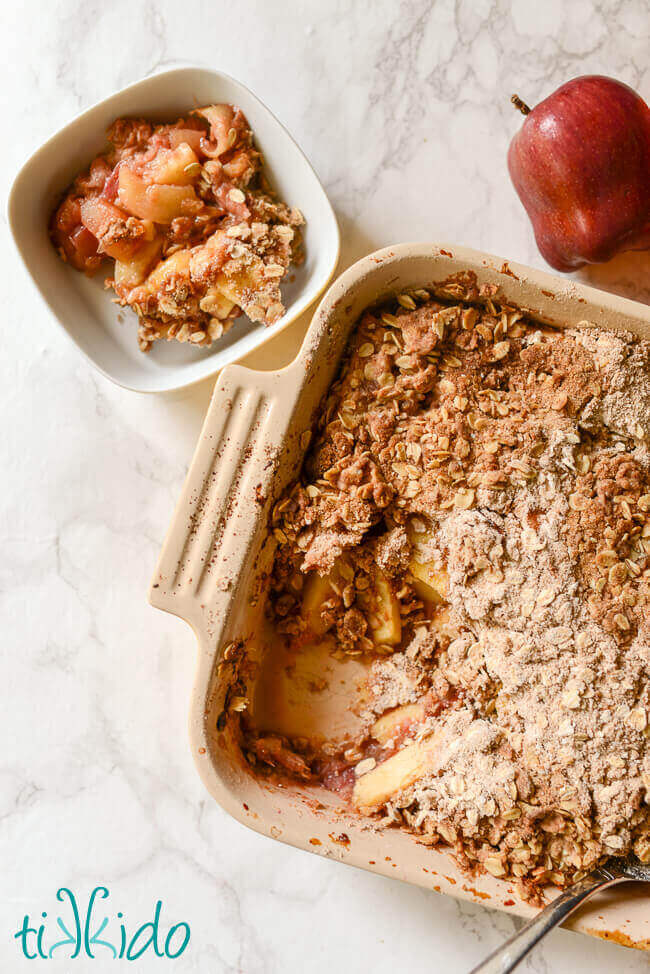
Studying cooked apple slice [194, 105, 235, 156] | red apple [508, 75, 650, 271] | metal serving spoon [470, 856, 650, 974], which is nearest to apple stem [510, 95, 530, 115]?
red apple [508, 75, 650, 271]

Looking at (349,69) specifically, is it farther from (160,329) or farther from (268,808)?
(268,808)

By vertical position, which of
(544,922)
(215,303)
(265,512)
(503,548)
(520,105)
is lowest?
(544,922)

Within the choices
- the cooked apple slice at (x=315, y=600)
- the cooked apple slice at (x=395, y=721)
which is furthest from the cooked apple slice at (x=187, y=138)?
the cooked apple slice at (x=395, y=721)

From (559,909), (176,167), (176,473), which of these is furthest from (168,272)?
(559,909)

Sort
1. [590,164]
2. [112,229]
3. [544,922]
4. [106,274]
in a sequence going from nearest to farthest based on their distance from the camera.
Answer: [544,922] < [590,164] < [112,229] < [106,274]

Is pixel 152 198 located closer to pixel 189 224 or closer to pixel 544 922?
pixel 189 224

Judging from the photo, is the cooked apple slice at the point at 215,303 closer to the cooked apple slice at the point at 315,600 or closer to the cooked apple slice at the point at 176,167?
the cooked apple slice at the point at 176,167

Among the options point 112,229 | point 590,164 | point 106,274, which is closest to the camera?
point 590,164
